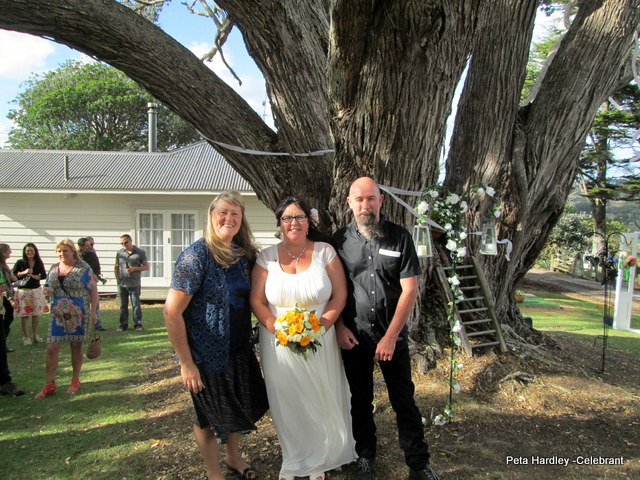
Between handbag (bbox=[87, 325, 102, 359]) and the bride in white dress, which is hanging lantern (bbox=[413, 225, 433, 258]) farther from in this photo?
handbag (bbox=[87, 325, 102, 359])

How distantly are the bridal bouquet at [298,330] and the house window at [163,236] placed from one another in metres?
10.7

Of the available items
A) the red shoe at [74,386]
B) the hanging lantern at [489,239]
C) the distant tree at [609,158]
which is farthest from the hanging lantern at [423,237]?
the distant tree at [609,158]

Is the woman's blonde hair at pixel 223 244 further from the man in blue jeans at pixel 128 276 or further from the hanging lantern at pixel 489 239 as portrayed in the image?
the man in blue jeans at pixel 128 276

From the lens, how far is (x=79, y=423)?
4.51 meters

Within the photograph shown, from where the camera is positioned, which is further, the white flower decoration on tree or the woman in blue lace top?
the white flower decoration on tree

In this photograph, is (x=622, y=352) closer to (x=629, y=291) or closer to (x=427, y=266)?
(x=629, y=291)

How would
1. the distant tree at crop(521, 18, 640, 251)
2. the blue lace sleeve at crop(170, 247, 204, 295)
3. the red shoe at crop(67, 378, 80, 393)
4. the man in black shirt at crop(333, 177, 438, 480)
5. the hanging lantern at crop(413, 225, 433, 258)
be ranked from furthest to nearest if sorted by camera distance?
1. the distant tree at crop(521, 18, 640, 251)
2. the red shoe at crop(67, 378, 80, 393)
3. the hanging lantern at crop(413, 225, 433, 258)
4. the man in black shirt at crop(333, 177, 438, 480)
5. the blue lace sleeve at crop(170, 247, 204, 295)

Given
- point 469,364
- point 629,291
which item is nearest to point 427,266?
point 469,364


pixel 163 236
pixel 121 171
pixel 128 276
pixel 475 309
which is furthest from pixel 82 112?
pixel 475 309

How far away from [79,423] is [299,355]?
2.71 metres

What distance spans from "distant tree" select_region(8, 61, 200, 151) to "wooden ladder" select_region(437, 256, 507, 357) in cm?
3204

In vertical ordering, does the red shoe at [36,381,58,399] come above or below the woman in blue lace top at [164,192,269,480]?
below

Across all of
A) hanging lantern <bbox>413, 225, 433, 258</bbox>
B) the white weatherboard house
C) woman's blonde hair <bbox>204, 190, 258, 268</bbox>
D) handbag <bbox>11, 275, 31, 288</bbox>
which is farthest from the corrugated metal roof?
woman's blonde hair <bbox>204, 190, 258, 268</bbox>

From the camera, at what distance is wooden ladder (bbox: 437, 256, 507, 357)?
5406 millimetres
